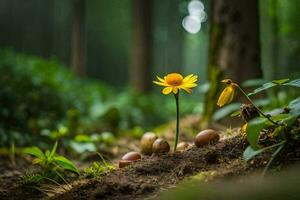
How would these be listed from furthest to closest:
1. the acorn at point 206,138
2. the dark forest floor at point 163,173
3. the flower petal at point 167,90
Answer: the acorn at point 206,138
the flower petal at point 167,90
the dark forest floor at point 163,173

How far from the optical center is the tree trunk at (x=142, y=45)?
13383mm

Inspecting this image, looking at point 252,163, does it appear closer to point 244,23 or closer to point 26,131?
point 244,23

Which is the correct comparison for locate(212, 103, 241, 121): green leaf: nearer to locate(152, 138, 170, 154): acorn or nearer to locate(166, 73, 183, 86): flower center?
locate(152, 138, 170, 154): acorn

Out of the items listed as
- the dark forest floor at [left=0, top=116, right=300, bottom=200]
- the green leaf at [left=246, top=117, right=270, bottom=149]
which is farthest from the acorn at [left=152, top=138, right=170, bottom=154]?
the green leaf at [left=246, top=117, right=270, bottom=149]

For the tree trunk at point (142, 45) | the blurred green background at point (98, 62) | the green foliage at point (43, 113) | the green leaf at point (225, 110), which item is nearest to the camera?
the green leaf at point (225, 110)

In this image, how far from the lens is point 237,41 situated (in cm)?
532

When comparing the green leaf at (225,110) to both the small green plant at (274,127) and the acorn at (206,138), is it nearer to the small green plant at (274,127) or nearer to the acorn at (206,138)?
the acorn at (206,138)

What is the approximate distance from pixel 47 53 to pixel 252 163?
22175 mm

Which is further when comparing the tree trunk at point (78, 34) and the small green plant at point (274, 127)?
the tree trunk at point (78, 34)

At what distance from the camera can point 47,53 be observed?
23.5m

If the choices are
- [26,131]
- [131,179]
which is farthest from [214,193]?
[26,131]

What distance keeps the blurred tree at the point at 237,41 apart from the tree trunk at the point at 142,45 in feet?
26.2

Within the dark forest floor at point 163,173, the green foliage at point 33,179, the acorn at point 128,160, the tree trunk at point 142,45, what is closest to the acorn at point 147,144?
the acorn at point 128,160

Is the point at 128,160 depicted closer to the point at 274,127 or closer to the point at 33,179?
the point at 33,179
